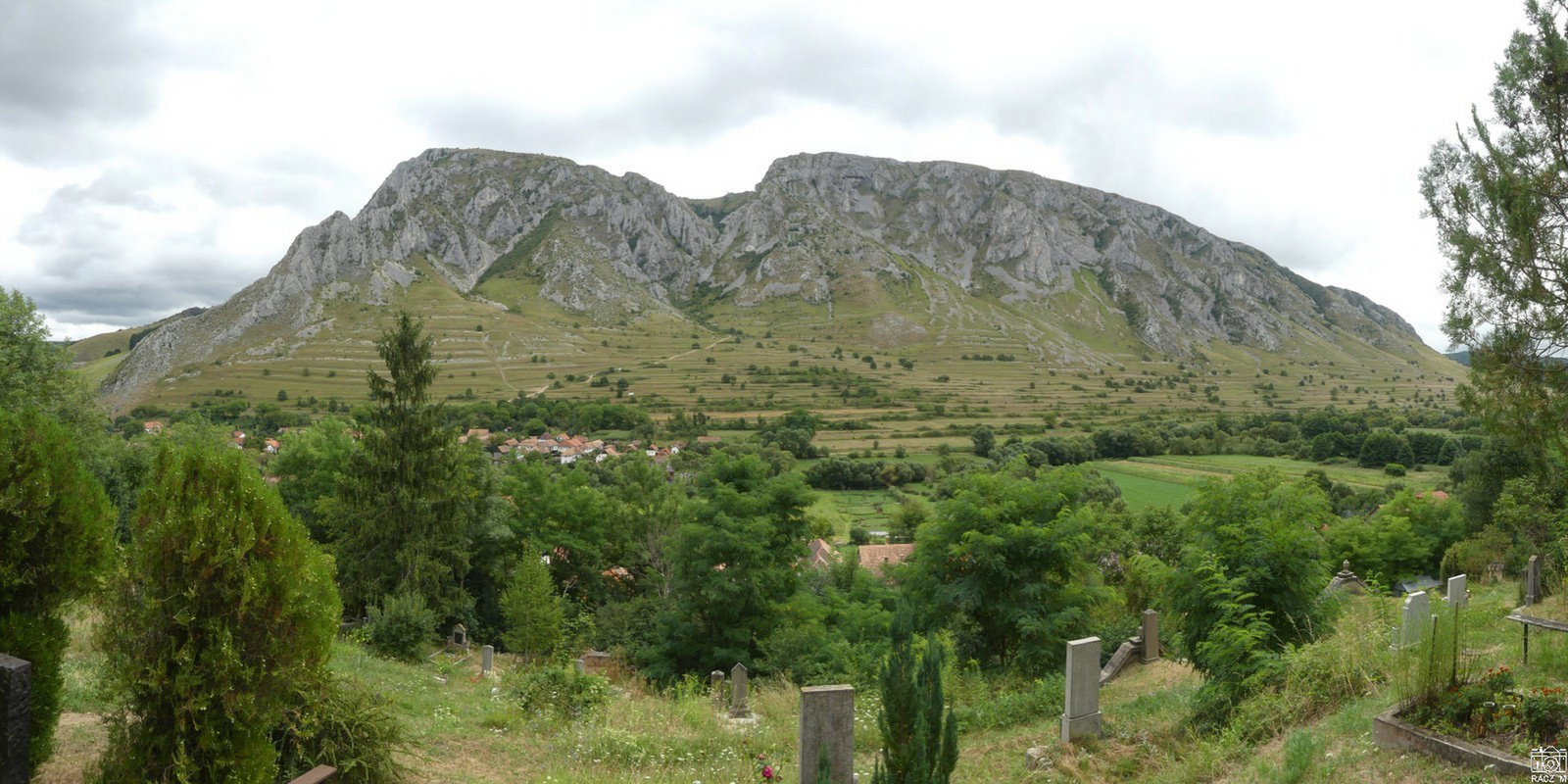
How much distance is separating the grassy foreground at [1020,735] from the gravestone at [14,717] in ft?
5.10

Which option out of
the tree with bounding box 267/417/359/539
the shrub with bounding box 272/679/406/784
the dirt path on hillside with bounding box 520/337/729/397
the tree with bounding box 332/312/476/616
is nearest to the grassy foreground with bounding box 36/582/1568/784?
the shrub with bounding box 272/679/406/784

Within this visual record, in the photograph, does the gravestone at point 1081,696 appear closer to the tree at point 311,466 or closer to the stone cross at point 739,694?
the stone cross at point 739,694

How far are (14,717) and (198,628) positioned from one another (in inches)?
36.0

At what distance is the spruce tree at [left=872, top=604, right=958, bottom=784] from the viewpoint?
5.30 m

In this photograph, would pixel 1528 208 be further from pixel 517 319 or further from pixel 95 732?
pixel 517 319

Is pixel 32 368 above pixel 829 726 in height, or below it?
above

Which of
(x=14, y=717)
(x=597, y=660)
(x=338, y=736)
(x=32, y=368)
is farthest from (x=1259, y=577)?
(x=32, y=368)

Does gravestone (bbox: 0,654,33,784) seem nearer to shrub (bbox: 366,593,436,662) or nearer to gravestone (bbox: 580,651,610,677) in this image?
shrub (bbox: 366,593,436,662)

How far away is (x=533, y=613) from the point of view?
18.2 metres

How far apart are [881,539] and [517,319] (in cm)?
10444

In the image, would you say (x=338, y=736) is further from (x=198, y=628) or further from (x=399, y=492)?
(x=399, y=492)

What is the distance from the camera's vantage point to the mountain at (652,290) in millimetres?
118625

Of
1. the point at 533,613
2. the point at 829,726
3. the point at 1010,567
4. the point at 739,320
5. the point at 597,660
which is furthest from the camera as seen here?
the point at 739,320

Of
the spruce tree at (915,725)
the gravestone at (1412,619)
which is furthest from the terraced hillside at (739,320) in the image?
the spruce tree at (915,725)
